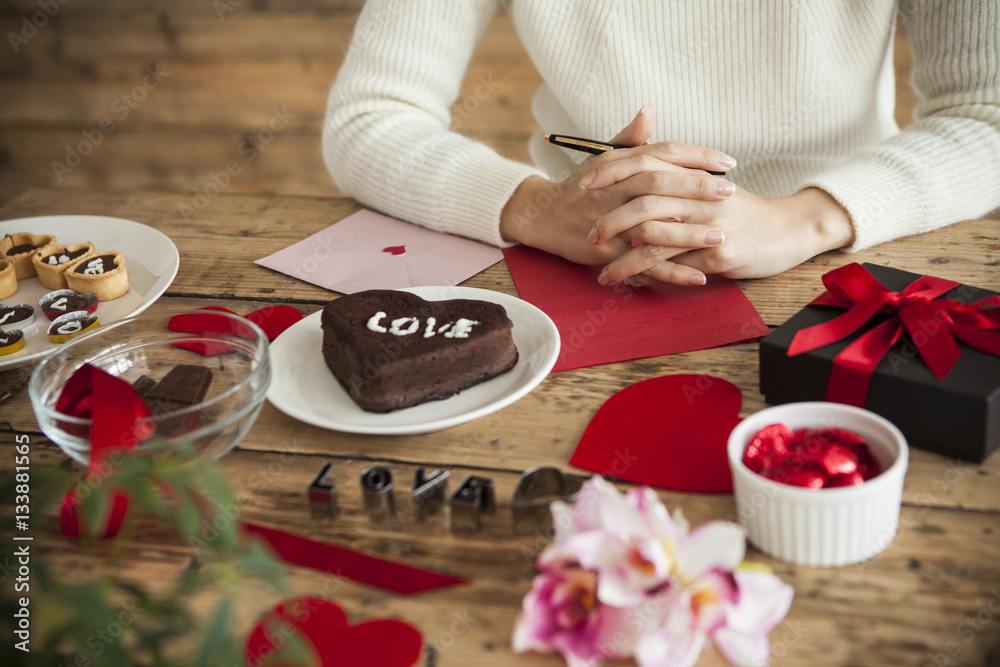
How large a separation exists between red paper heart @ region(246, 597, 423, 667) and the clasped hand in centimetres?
62

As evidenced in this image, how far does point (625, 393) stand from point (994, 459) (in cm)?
35

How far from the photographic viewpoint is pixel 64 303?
3.37 feet

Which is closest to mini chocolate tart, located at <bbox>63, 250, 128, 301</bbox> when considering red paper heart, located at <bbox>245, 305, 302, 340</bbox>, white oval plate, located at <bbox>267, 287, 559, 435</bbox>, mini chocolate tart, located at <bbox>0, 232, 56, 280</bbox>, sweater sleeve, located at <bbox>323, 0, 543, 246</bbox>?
mini chocolate tart, located at <bbox>0, 232, 56, 280</bbox>

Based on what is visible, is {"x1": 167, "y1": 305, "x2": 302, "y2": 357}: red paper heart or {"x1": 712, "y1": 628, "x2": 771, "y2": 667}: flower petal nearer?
{"x1": 712, "y1": 628, "x2": 771, "y2": 667}: flower petal

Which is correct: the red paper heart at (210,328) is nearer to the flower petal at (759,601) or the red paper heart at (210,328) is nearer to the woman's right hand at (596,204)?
the woman's right hand at (596,204)

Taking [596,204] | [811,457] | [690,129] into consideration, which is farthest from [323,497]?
[690,129]

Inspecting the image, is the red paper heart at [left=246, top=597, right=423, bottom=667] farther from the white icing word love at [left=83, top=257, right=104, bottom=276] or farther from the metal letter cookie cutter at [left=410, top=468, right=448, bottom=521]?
the white icing word love at [left=83, top=257, right=104, bottom=276]

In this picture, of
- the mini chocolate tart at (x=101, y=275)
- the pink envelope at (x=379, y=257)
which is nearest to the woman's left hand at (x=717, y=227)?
the pink envelope at (x=379, y=257)

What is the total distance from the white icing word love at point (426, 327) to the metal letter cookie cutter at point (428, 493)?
0.19 metres

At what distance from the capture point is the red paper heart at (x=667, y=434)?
2.34ft

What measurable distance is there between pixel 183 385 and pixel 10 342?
11.9 inches

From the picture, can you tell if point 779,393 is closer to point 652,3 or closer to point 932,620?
point 932,620

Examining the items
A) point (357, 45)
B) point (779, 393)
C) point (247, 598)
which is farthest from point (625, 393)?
point (357, 45)

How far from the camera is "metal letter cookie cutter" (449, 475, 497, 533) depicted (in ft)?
2.15
